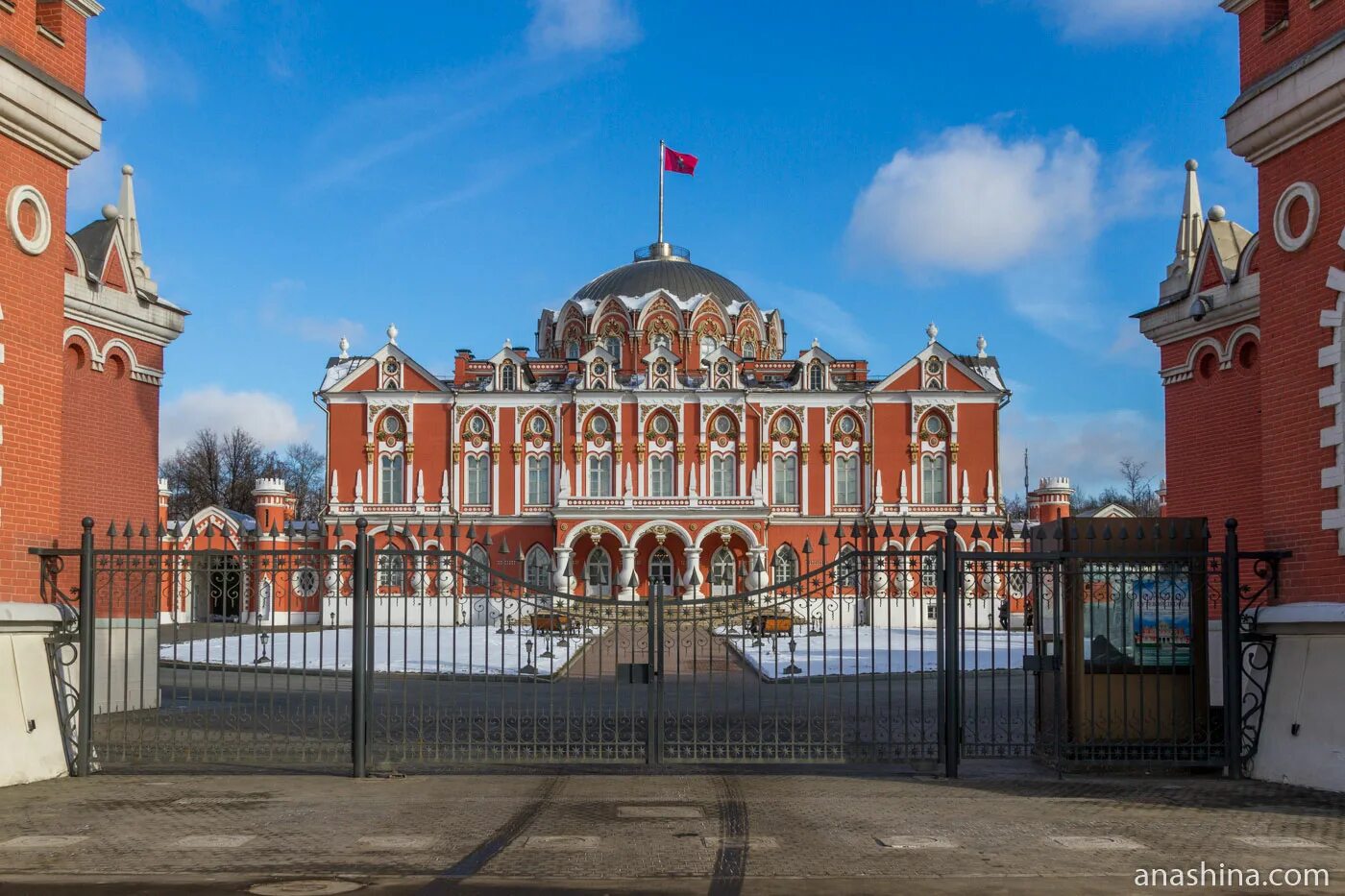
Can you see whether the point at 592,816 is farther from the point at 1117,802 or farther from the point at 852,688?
the point at 852,688

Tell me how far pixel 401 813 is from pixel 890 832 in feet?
11.5

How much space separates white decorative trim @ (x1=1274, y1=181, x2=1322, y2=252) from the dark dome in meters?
46.7

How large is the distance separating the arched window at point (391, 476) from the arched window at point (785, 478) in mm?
14712

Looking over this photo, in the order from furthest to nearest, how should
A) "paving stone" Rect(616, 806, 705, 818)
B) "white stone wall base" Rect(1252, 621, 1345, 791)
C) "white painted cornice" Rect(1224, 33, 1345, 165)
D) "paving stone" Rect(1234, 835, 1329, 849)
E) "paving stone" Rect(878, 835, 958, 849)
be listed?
"white painted cornice" Rect(1224, 33, 1345, 165)
"white stone wall base" Rect(1252, 621, 1345, 791)
"paving stone" Rect(616, 806, 705, 818)
"paving stone" Rect(878, 835, 958, 849)
"paving stone" Rect(1234, 835, 1329, 849)

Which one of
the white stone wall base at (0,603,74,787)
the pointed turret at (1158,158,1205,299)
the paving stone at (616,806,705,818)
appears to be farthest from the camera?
the pointed turret at (1158,158,1205,299)

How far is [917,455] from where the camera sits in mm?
51531

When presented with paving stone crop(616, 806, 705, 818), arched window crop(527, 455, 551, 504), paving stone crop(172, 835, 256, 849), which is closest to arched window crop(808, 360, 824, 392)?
arched window crop(527, 455, 551, 504)

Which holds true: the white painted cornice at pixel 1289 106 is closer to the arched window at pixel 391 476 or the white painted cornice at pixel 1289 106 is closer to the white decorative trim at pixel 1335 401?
the white decorative trim at pixel 1335 401

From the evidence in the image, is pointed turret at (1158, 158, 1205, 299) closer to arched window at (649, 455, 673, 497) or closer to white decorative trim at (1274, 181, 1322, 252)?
white decorative trim at (1274, 181, 1322, 252)

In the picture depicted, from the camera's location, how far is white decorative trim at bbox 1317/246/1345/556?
10469 mm

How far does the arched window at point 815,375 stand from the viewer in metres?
52.7

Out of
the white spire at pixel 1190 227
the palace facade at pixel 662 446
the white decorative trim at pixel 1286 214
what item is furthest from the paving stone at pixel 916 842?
the palace facade at pixel 662 446

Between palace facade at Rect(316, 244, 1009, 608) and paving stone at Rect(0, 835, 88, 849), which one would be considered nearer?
paving stone at Rect(0, 835, 88, 849)

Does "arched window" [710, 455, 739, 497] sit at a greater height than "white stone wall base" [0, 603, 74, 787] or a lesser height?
greater
